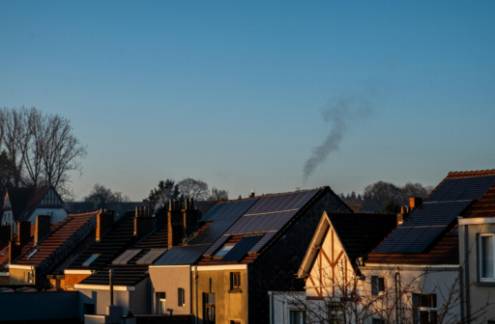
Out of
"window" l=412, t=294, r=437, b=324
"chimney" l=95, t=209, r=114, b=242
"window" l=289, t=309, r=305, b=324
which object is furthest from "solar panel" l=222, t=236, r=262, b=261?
"chimney" l=95, t=209, r=114, b=242

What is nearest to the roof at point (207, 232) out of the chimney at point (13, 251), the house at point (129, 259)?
the house at point (129, 259)

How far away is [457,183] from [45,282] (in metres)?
35.1

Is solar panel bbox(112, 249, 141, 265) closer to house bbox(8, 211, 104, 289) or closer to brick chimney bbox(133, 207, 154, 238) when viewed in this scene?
brick chimney bbox(133, 207, 154, 238)

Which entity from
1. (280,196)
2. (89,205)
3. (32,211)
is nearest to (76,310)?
(280,196)

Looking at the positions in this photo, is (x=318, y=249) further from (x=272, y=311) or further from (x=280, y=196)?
(x=280, y=196)

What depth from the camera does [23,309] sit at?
188 ft

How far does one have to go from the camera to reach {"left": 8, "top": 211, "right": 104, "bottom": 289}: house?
64.9m

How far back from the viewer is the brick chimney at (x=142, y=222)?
58469 mm

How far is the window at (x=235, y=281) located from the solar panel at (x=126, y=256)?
11119 mm

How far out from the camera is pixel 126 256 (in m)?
56.2

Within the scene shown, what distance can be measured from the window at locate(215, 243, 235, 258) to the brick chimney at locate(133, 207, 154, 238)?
1111 centimetres

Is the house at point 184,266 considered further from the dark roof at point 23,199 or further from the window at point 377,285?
the dark roof at point 23,199

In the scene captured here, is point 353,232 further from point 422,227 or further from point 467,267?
point 467,267

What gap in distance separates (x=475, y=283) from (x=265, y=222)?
18.4m
